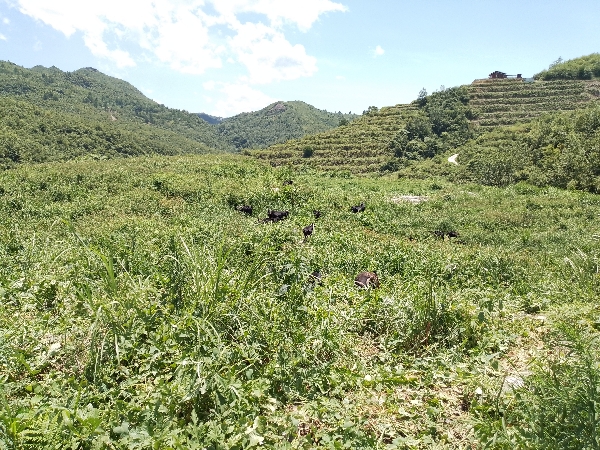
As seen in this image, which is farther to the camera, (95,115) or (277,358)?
(95,115)

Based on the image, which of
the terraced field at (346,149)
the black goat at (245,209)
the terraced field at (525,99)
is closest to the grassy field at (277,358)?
the black goat at (245,209)

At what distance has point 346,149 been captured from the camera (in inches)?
2365

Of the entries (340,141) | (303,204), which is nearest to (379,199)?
(303,204)

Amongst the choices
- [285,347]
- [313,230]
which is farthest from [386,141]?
[285,347]

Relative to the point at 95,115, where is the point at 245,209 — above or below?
below

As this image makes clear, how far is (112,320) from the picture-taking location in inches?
131

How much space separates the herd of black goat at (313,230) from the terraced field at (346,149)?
3874 centimetres

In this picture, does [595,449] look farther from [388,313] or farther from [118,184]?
[118,184]

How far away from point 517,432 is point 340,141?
62321 mm

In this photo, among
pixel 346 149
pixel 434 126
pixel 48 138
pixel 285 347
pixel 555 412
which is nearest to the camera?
pixel 555 412

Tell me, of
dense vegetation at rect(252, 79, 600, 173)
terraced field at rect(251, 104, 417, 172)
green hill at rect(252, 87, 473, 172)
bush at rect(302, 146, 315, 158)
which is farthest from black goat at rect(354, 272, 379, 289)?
bush at rect(302, 146, 315, 158)

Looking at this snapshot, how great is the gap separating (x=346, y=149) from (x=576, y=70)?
4986 cm

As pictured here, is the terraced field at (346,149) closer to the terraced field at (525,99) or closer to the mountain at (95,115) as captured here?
the terraced field at (525,99)

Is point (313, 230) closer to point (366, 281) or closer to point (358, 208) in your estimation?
point (366, 281)
